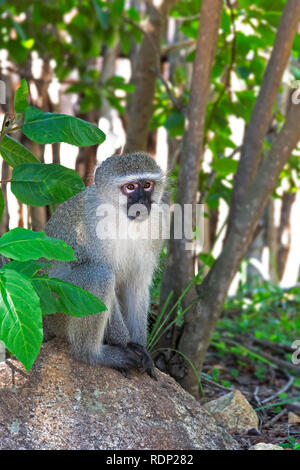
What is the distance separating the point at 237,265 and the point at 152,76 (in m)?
2.29

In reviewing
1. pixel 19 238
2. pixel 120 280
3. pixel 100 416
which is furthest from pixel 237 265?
pixel 19 238

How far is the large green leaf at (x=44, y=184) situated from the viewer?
2875 mm

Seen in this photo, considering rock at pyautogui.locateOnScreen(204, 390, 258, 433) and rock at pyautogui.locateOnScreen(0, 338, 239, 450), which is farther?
rock at pyautogui.locateOnScreen(204, 390, 258, 433)

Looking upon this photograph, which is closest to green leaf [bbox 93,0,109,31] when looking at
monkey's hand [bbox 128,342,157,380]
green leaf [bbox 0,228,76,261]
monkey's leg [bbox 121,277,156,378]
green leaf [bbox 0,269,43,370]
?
monkey's leg [bbox 121,277,156,378]

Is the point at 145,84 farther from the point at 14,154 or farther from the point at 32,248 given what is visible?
the point at 32,248

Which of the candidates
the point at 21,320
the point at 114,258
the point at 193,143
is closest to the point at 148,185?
the point at 114,258

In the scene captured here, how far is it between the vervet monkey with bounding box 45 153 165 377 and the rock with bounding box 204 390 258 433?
52 cm

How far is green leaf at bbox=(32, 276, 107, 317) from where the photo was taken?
269 centimetres

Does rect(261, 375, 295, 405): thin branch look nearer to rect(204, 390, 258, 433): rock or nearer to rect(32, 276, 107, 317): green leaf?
rect(204, 390, 258, 433): rock

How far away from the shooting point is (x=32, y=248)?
2.42 meters

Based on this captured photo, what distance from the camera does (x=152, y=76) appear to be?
551 cm

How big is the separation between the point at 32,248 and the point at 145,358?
127 cm

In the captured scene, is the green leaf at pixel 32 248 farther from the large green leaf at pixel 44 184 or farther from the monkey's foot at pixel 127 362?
the monkey's foot at pixel 127 362

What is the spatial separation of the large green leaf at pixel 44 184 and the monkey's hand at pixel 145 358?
3.48 ft
